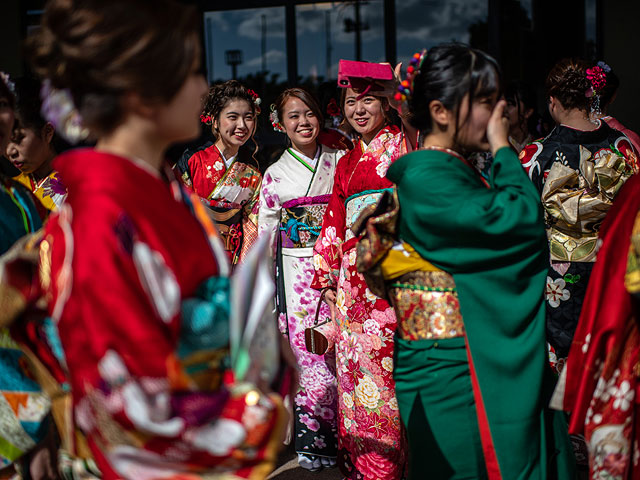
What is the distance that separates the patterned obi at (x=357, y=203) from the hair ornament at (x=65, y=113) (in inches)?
74.8

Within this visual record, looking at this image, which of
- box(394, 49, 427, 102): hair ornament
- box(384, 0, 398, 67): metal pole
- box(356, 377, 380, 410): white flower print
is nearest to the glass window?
box(384, 0, 398, 67): metal pole

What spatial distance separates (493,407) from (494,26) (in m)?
5.26

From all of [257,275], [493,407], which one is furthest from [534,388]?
[257,275]

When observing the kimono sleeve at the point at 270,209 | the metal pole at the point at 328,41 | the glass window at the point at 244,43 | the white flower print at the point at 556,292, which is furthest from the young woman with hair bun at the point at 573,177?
the glass window at the point at 244,43

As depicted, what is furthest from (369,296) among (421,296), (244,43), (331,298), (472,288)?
(244,43)

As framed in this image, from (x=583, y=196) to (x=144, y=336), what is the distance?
2.97 metres

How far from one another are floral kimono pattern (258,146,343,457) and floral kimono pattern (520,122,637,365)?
1248 mm

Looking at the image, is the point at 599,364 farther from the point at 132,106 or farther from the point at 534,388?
the point at 132,106

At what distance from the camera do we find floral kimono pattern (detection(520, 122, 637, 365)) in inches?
138

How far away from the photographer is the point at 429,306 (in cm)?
207

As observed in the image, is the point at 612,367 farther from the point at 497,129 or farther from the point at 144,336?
the point at 144,336

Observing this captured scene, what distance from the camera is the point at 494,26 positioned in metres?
6.43

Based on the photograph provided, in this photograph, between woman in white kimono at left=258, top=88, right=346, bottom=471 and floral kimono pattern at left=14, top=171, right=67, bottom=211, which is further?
woman in white kimono at left=258, top=88, right=346, bottom=471

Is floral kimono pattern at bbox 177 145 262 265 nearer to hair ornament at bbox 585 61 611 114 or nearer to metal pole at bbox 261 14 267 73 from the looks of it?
hair ornament at bbox 585 61 611 114
